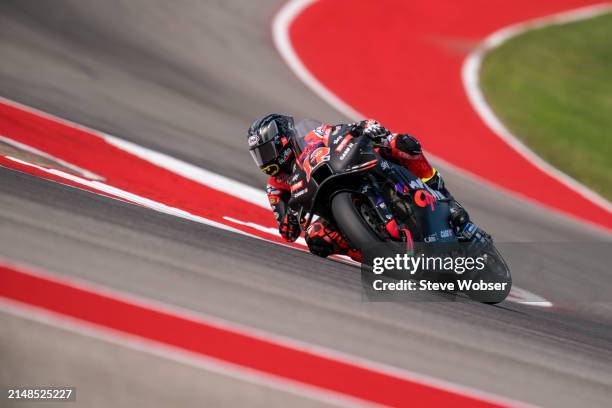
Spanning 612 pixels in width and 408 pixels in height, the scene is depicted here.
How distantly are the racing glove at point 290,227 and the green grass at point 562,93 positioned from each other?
6760 millimetres

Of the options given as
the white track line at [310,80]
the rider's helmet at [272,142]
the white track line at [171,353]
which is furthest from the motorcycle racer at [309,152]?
the white track line at [310,80]

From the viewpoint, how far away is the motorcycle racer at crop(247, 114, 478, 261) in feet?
Result: 21.8

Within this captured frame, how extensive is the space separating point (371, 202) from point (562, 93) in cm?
1149

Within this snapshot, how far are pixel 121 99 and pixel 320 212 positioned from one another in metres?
6.07

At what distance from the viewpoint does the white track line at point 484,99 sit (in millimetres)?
12492

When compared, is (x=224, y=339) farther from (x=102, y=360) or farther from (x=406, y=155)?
(x=406, y=155)

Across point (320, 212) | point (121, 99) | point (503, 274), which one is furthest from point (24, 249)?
point (121, 99)

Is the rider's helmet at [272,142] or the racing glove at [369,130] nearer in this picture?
the racing glove at [369,130]

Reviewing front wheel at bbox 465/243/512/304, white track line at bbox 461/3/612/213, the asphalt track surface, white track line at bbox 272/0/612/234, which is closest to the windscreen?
the asphalt track surface

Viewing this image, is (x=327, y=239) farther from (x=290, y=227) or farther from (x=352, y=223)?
(x=352, y=223)

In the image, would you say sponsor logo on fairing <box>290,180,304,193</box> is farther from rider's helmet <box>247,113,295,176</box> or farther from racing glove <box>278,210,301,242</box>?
rider's helmet <box>247,113,295,176</box>

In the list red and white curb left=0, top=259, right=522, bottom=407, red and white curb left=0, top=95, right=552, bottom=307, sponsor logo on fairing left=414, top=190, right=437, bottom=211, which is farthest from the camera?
red and white curb left=0, top=95, right=552, bottom=307

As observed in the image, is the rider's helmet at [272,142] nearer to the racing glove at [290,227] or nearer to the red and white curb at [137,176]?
the racing glove at [290,227]

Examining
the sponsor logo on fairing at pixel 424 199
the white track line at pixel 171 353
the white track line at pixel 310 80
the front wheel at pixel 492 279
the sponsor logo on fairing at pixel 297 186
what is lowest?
the white track line at pixel 171 353
